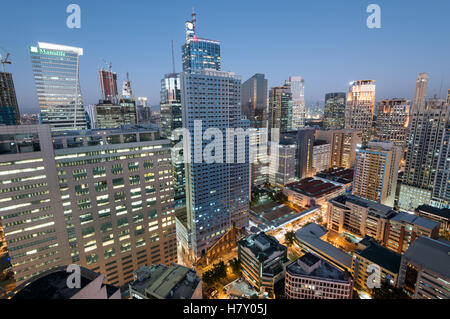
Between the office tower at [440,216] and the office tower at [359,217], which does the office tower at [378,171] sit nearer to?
the office tower at [440,216]

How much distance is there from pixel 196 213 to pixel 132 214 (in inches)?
575

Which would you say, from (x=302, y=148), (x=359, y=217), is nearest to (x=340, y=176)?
(x=302, y=148)

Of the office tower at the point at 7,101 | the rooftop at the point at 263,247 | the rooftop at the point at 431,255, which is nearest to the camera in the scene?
the rooftop at the point at 431,255

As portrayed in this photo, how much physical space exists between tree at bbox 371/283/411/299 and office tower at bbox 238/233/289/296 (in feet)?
49.8

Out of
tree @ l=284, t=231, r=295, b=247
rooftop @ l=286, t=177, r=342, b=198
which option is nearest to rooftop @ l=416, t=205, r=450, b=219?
rooftop @ l=286, t=177, r=342, b=198

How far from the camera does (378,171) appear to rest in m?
62.6

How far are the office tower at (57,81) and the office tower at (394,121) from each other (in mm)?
142451

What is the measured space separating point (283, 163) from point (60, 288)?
254 feet

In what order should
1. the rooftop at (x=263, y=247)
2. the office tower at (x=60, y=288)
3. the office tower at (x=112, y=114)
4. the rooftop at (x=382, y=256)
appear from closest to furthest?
the office tower at (x=60, y=288), the rooftop at (x=382, y=256), the rooftop at (x=263, y=247), the office tower at (x=112, y=114)

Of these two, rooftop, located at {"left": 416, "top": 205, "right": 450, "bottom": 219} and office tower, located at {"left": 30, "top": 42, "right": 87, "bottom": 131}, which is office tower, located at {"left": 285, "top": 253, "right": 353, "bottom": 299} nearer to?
rooftop, located at {"left": 416, "top": 205, "right": 450, "bottom": 219}

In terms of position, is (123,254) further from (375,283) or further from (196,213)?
(375,283)

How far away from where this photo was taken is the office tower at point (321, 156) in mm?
97938

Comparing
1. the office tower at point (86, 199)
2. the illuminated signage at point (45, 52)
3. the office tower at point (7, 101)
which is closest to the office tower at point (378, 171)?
the office tower at point (86, 199)

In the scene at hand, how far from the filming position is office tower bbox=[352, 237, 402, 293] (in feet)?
121
